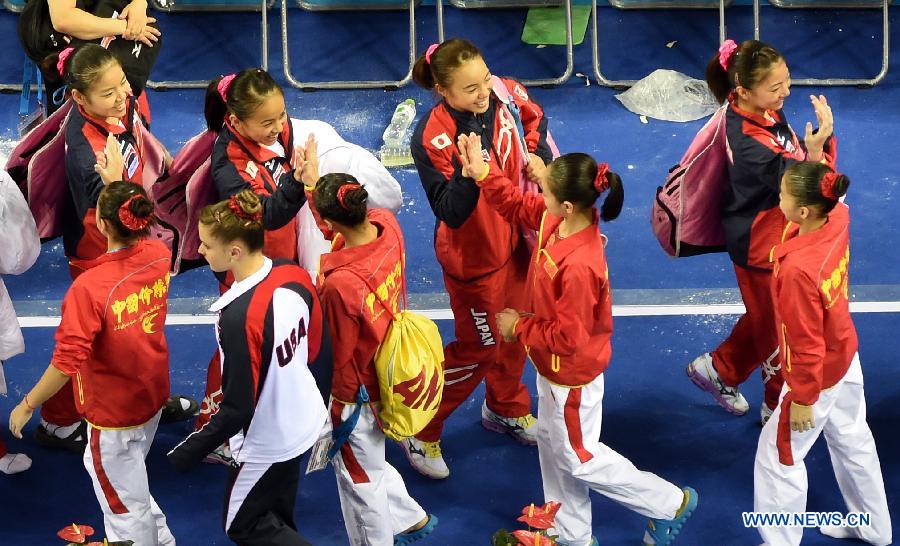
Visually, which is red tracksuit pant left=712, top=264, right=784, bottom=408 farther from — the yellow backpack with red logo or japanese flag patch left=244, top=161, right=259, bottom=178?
japanese flag patch left=244, top=161, right=259, bottom=178

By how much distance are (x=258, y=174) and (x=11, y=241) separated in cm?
103

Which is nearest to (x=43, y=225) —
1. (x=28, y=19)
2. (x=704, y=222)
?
(x=28, y=19)

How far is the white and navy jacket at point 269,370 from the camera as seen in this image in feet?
12.7

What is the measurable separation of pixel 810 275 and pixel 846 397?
2.20ft

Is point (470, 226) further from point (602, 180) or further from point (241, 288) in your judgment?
point (241, 288)

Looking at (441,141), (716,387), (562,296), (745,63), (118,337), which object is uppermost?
(745,63)

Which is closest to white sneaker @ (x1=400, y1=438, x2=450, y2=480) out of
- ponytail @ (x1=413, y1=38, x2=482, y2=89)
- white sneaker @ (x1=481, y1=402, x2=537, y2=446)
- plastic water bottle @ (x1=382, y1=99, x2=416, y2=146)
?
white sneaker @ (x1=481, y1=402, x2=537, y2=446)

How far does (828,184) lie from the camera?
4266mm

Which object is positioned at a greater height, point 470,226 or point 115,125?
point 115,125

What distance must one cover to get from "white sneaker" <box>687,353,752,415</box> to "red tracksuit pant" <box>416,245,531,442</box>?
31.0 inches

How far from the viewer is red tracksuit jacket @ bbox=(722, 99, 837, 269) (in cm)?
487

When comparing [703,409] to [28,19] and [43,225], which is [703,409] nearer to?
[43,225]

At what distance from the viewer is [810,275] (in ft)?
14.0

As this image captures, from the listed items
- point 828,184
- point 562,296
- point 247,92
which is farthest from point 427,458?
point 828,184
